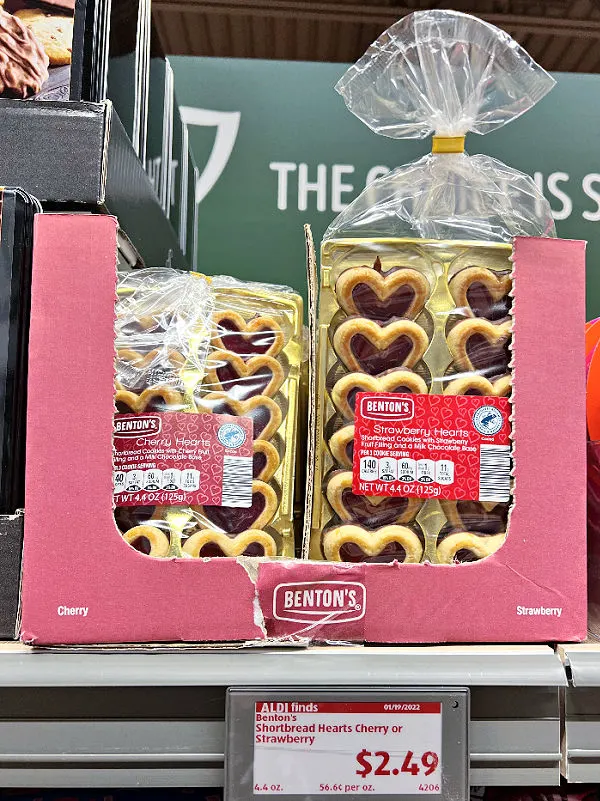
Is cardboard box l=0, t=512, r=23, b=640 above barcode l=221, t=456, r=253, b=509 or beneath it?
beneath

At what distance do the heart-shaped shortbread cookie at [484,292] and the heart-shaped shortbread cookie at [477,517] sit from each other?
0.21 metres

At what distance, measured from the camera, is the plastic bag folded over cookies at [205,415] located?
0.81 m

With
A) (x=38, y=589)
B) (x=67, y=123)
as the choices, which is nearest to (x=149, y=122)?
(x=67, y=123)

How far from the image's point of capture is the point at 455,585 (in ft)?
2.58

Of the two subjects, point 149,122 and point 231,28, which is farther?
point 231,28

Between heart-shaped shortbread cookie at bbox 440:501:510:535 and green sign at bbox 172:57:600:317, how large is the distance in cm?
111

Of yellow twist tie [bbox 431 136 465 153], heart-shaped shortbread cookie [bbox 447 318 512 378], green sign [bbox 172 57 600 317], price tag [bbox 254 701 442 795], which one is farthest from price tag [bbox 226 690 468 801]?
green sign [bbox 172 57 600 317]

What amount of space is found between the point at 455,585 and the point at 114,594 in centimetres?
34

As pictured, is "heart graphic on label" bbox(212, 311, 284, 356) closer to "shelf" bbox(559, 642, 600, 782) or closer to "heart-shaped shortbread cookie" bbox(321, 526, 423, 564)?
"heart-shaped shortbread cookie" bbox(321, 526, 423, 564)

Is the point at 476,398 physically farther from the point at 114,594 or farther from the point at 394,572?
the point at 114,594

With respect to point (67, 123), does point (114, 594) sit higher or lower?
lower

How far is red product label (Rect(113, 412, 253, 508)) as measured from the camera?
0.81 m

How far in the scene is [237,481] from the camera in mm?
820

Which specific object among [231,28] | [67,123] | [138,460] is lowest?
[138,460]
